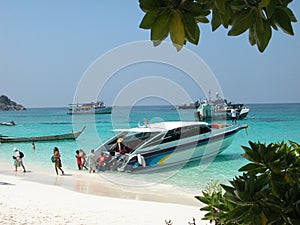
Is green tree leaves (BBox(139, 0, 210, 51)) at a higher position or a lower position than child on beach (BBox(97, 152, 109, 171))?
higher

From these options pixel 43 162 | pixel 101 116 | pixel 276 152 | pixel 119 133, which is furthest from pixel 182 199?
pixel 101 116

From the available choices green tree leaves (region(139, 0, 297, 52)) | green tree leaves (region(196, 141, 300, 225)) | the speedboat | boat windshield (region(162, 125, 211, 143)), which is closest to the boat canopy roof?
the speedboat

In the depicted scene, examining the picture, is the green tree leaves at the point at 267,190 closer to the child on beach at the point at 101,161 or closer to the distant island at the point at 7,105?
the child on beach at the point at 101,161

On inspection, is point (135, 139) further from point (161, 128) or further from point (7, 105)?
point (7, 105)

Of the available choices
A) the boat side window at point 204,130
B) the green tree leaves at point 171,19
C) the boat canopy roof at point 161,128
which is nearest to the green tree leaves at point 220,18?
the green tree leaves at point 171,19

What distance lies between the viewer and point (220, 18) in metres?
0.82

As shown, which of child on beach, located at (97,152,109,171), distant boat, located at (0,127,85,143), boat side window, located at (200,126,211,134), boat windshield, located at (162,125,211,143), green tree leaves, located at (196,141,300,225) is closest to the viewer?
green tree leaves, located at (196,141,300,225)

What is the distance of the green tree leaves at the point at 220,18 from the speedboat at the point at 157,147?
14536 mm

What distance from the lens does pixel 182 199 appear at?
38.3ft

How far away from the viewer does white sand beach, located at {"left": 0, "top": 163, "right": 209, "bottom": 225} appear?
7695 mm

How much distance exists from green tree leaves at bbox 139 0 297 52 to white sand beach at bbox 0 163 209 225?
6.93 meters

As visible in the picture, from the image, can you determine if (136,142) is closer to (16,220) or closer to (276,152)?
(16,220)

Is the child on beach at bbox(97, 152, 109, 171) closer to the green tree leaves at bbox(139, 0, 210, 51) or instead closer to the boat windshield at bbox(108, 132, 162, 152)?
the boat windshield at bbox(108, 132, 162, 152)

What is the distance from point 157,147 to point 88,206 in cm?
649
